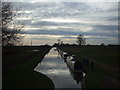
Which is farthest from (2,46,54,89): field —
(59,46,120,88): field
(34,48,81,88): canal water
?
(59,46,120,88): field

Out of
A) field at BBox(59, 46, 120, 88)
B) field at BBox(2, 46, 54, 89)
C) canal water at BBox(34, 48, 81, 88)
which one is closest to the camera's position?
field at BBox(2, 46, 54, 89)

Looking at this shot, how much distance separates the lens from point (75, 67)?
23.5m

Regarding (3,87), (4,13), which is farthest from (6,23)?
(3,87)

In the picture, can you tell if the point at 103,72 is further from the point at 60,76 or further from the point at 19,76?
the point at 19,76

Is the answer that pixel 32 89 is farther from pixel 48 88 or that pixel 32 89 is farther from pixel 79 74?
pixel 79 74

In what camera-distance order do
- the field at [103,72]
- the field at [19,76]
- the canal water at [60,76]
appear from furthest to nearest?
1. the canal water at [60,76]
2. the field at [103,72]
3. the field at [19,76]

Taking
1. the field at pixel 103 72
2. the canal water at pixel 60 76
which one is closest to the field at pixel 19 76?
the canal water at pixel 60 76

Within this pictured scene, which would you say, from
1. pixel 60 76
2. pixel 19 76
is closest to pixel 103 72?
pixel 60 76

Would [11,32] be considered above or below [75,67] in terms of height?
above

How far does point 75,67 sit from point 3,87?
11.9m

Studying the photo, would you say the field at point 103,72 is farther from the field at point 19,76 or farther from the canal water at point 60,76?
the field at point 19,76

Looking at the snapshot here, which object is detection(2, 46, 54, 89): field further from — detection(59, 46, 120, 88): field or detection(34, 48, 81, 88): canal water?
detection(59, 46, 120, 88): field

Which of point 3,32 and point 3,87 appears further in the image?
point 3,32

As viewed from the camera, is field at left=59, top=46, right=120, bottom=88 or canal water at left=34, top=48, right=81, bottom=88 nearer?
field at left=59, top=46, right=120, bottom=88
